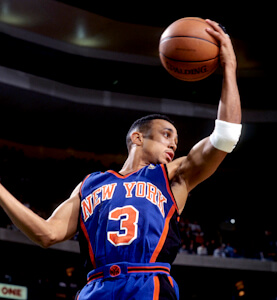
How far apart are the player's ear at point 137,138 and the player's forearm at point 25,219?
0.70m

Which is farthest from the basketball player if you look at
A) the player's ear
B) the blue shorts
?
the player's ear

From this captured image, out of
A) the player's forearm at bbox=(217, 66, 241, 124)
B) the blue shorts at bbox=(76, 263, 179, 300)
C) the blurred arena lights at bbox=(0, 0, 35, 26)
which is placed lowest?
the blue shorts at bbox=(76, 263, 179, 300)

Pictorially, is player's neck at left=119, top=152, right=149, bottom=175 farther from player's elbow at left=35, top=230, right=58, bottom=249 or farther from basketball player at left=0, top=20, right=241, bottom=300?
player's elbow at left=35, top=230, right=58, bottom=249

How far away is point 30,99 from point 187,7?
4.35m

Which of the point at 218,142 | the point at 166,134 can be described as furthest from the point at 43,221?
the point at 218,142

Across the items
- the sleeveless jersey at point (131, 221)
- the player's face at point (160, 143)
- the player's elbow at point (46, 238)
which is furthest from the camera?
the player's face at point (160, 143)

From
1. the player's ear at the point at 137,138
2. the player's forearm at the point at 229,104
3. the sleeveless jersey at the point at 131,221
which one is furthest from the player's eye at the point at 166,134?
the player's forearm at the point at 229,104

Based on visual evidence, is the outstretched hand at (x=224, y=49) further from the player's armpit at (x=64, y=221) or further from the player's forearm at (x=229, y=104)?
the player's armpit at (x=64, y=221)

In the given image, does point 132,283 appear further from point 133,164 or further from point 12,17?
point 12,17

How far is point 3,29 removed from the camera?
41.1 ft

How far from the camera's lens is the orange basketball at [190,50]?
8.84 ft

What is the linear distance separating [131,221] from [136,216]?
0.04 metres

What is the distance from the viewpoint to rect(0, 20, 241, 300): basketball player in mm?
2320

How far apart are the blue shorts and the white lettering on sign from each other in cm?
801
